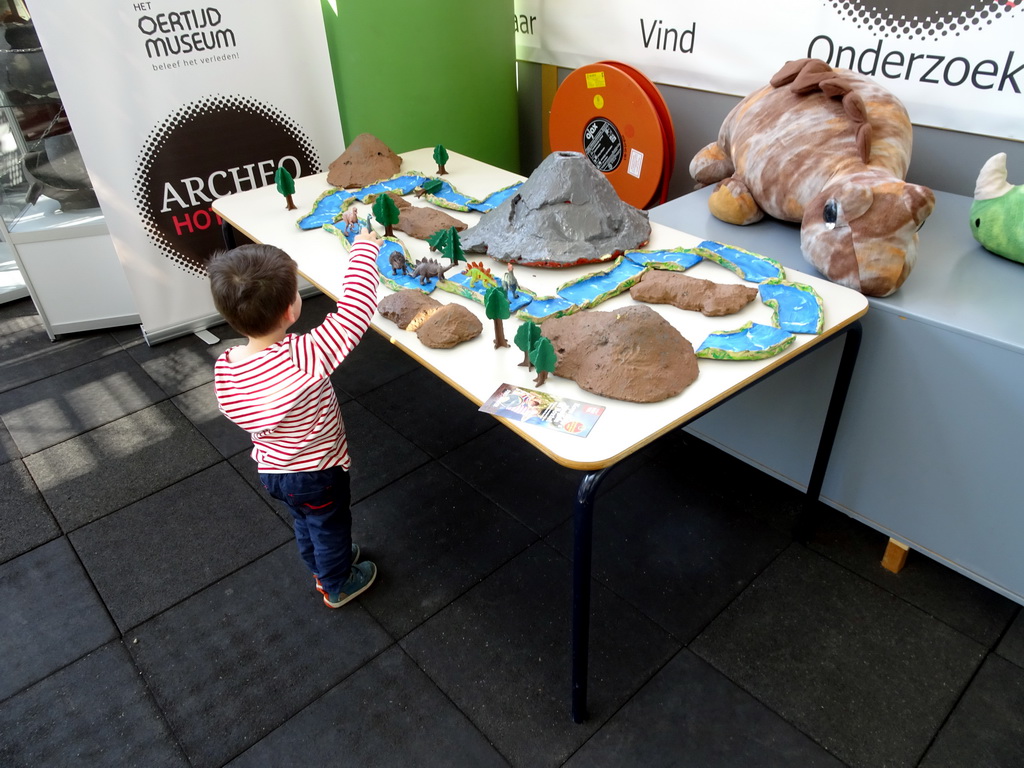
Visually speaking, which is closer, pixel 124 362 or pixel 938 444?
pixel 938 444

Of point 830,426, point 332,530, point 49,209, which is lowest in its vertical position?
point 332,530

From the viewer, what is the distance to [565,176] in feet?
6.01

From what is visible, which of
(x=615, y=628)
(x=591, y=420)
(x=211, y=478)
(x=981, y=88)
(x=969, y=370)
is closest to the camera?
(x=591, y=420)

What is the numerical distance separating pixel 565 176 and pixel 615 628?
3.78 ft

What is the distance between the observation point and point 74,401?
2604 millimetres

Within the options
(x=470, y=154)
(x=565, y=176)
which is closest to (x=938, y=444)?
(x=565, y=176)

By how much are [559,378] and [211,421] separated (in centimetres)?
160

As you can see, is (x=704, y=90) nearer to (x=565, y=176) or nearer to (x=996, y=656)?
(x=565, y=176)

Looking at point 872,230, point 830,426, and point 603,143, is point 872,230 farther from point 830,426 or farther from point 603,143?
point 603,143

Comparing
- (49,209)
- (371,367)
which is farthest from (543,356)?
(49,209)

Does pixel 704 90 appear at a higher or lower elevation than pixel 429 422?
higher

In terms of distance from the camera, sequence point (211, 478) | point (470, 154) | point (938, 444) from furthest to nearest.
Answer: point (470, 154)
point (211, 478)
point (938, 444)

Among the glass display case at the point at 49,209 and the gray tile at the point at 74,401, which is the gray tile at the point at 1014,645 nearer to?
the gray tile at the point at 74,401

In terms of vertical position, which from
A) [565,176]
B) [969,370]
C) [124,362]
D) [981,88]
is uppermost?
[981,88]
